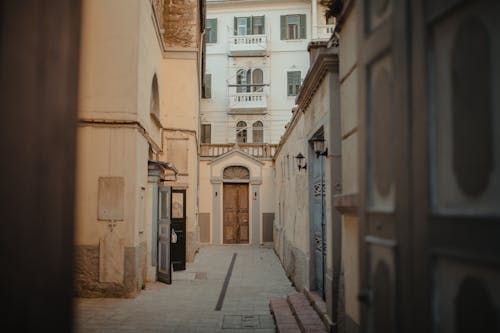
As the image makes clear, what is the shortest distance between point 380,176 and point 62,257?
1858mm

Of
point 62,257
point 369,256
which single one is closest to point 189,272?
point 369,256

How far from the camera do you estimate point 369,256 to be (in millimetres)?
3045

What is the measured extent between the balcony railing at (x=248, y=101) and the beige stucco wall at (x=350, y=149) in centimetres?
2303

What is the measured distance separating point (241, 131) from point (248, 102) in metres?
1.73

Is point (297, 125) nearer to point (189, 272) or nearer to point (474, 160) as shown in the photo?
point (189, 272)

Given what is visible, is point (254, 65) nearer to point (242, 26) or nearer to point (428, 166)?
point (242, 26)

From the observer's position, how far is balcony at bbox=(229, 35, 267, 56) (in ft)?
93.0

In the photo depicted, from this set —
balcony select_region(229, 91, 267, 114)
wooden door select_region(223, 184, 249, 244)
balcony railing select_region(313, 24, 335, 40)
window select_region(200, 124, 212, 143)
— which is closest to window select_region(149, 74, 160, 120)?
wooden door select_region(223, 184, 249, 244)

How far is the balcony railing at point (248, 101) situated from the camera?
28.0 m

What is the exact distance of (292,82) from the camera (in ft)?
93.6

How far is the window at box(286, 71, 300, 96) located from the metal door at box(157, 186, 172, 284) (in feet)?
56.3

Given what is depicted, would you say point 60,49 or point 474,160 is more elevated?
point 60,49

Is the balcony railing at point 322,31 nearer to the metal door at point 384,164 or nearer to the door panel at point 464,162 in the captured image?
the metal door at point 384,164

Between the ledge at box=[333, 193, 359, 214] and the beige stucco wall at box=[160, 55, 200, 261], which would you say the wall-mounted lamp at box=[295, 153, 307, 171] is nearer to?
the ledge at box=[333, 193, 359, 214]
